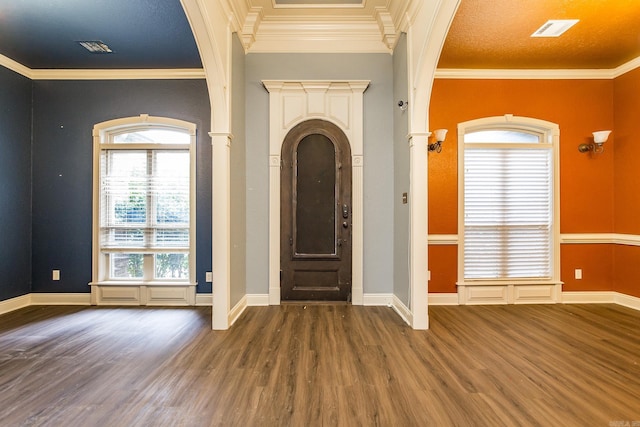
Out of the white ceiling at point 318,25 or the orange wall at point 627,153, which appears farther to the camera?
the orange wall at point 627,153

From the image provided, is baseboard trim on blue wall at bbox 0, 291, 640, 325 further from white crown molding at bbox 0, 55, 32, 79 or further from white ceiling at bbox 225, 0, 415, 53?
white ceiling at bbox 225, 0, 415, 53

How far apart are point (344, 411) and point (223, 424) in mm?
660

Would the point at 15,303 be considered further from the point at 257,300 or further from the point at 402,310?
the point at 402,310

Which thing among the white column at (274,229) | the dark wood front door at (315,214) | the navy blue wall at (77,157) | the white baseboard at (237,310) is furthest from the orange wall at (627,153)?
the navy blue wall at (77,157)

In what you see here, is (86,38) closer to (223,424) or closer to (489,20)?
(223,424)

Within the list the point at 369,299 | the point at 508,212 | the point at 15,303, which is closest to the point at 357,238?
the point at 369,299

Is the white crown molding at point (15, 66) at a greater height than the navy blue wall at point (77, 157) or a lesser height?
greater

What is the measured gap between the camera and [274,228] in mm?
3537

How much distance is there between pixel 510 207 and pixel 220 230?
356 cm

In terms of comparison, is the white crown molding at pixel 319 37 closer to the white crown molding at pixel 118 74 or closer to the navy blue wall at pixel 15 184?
the white crown molding at pixel 118 74

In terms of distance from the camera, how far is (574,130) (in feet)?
12.5

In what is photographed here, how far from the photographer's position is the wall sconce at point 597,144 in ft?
11.8

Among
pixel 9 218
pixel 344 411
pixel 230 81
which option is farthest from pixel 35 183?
pixel 344 411

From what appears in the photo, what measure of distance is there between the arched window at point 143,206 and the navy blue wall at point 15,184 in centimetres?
84
